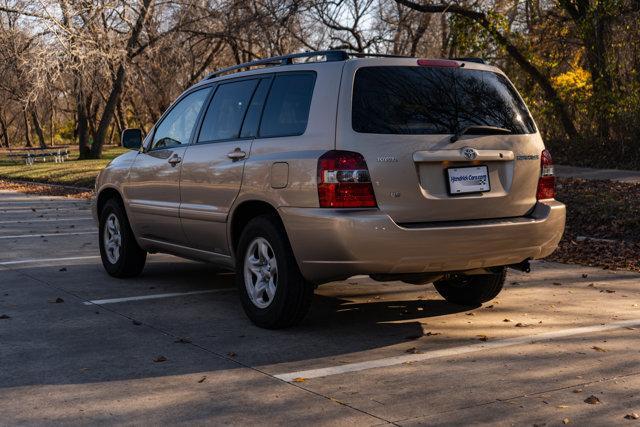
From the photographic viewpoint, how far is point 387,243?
561 cm

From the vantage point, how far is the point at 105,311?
7.12m

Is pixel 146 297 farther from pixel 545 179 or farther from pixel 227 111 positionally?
pixel 545 179

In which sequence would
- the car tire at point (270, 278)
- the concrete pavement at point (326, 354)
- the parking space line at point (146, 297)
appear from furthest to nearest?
the parking space line at point (146, 297) < the car tire at point (270, 278) < the concrete pavement at point (326, 354)

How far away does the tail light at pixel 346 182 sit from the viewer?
18.6 feet

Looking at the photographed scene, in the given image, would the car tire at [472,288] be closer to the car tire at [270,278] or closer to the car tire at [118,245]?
the car tire at [270,278]

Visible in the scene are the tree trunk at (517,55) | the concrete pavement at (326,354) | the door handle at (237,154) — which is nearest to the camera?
the concrete pavement at (326,354)

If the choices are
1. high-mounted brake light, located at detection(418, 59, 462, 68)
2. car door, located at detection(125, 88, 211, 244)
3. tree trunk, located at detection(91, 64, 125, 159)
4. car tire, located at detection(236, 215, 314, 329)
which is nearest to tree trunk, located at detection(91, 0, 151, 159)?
tree trunk, located at detection(91, 64, 125, 159)

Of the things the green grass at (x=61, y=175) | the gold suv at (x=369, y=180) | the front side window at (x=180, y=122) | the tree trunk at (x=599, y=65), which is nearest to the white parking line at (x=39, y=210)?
the green grass at (x=61, y=175)

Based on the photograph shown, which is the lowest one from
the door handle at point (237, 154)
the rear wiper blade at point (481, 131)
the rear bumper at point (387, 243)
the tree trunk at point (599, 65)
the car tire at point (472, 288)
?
the car tire at point (472, 288)

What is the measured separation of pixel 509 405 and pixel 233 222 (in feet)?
9.59

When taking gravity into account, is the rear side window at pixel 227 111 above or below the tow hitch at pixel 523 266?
above

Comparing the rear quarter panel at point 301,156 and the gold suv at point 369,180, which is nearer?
Answer: the gold suv at point 369,180

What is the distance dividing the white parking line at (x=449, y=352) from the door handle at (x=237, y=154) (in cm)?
198

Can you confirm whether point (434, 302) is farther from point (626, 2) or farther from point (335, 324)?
point (626, 2)
